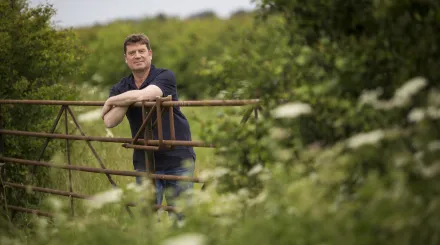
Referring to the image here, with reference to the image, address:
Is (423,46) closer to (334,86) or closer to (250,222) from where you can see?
(334,86)

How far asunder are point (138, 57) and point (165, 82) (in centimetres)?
41

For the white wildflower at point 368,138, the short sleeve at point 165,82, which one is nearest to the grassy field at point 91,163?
the short sleeve at point 165,82

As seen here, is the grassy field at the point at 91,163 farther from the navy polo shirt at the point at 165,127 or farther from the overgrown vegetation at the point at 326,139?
the overgrown vegetation at the point at 326,139

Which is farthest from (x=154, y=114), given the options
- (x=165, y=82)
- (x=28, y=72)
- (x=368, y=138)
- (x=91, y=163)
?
(x=368, y=138)

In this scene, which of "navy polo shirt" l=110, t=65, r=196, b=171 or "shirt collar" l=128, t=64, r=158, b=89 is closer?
"navy polo shirt" l=110, t=65, r=196, b=171

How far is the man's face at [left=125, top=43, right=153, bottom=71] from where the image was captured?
6.02 m

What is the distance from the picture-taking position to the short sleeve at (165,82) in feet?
19.1

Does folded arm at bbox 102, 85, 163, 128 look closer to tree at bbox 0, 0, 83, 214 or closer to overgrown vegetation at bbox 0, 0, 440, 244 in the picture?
overgrown vegetation at bbox 0, 0, 440, 244

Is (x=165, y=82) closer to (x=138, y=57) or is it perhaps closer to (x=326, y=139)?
(x=138, y=57)

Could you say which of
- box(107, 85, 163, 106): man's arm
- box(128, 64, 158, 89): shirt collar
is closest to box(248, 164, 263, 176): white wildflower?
box(107, 85, 163, 106): man's arm

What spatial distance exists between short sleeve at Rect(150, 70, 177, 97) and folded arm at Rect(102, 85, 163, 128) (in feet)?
0.59

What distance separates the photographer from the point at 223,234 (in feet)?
11.3

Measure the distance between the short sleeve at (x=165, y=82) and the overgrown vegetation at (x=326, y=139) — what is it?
1573 mm

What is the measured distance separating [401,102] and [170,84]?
10.9ft
